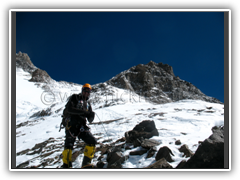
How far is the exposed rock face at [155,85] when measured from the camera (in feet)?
212

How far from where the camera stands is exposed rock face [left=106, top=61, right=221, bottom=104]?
64.6 meters

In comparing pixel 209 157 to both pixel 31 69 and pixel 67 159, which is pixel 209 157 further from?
pixel 31 69

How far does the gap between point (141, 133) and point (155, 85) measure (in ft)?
231

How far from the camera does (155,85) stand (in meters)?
73.2

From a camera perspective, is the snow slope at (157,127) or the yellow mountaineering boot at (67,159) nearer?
the yellow mountaineering boot at (67,159)

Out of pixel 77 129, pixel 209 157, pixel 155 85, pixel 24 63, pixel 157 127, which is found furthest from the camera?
pixel 24 63

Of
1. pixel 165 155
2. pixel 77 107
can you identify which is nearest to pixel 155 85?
pixel 165 155

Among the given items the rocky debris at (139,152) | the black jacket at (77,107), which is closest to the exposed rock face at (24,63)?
the black jacket at (77,107)

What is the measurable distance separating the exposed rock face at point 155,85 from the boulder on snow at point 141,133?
5515 centimetres

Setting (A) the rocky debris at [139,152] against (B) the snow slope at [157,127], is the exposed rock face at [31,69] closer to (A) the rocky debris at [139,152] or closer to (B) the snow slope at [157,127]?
(B) the snow slope at [157,127]

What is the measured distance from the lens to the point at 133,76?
72.6m

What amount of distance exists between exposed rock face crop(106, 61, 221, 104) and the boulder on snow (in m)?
55.1

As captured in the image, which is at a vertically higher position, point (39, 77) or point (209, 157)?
point (39, 77)
